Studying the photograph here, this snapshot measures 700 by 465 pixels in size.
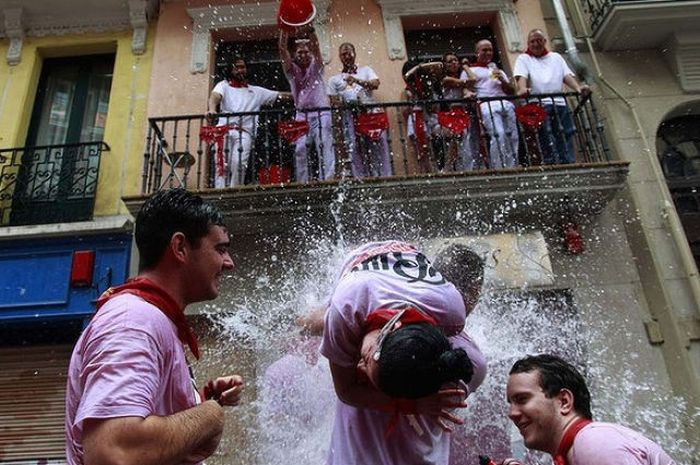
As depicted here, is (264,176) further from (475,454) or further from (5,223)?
(475,454)

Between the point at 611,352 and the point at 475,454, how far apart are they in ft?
13.6

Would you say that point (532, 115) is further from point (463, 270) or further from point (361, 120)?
point (463, 270)

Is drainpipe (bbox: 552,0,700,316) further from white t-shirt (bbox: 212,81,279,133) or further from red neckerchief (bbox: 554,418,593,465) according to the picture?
red neckerchief (bbox: 554,418,593,465)

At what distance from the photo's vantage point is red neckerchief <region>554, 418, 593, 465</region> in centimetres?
213

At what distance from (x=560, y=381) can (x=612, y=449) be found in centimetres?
48

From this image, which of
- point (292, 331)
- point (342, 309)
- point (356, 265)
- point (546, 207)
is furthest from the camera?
point (546, 207)

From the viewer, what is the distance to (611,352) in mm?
6199

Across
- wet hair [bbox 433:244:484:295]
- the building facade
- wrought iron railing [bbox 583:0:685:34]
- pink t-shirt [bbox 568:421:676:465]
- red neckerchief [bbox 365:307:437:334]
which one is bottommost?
pink t-shirt [bbox 568:421:676:465]

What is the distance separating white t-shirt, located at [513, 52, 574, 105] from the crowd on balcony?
0.01 metres

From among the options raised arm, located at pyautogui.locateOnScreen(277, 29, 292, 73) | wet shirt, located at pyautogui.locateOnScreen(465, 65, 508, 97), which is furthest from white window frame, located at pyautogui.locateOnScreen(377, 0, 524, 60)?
raised arm, located at pyautogui.locateOnScreen(277, 29, 292, 73)

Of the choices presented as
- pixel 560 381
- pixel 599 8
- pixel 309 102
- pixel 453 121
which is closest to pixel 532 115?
pixel 453 121

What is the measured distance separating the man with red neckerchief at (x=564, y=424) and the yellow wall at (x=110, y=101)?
6.31 m

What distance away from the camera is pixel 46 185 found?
7.59m

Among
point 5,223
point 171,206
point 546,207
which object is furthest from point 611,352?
point 5,223
